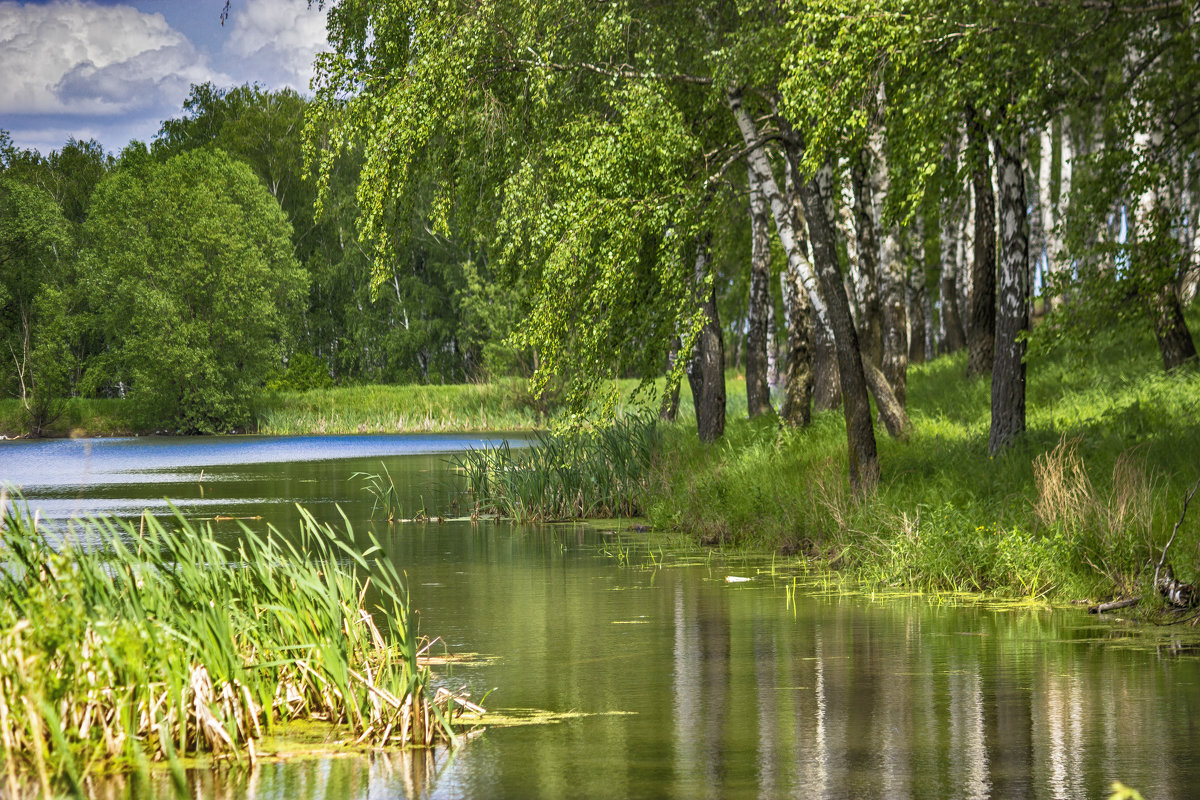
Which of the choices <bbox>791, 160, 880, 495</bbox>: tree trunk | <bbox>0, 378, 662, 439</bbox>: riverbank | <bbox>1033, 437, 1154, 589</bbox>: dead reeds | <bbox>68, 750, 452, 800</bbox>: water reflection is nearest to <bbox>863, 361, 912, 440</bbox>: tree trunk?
<bbox>791, 160, 880, 495</bbox>: tree trunk

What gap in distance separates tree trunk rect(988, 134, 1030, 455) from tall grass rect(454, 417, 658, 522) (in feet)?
22.0

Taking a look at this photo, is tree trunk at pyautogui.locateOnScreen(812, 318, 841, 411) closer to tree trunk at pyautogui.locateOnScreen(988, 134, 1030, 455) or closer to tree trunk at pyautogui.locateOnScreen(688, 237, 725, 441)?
tree trunk at pyautogui.locateOnScreen(688, 237, 725, 441)

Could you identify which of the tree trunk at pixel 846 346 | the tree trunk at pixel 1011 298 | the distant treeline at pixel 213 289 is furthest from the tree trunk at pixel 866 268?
the distant treeline at pixel 213 289

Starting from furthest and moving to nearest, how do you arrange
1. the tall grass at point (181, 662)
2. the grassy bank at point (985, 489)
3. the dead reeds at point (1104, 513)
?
1. the grassy bank at point (985, 489)
2. the dead reeds at point (1104, 513)
3. the tall grass at point (181, 662)

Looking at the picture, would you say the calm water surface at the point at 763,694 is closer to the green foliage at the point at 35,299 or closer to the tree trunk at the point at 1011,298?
the tree trunk at the point at 1011,298

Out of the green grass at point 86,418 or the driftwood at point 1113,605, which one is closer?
the driftwood at point 1113,605

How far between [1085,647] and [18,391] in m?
60.9

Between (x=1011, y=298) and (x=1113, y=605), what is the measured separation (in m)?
4.08

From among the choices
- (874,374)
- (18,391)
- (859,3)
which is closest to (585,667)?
(859,3)

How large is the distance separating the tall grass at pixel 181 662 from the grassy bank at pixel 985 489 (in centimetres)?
574

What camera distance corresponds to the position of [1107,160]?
11734 mm

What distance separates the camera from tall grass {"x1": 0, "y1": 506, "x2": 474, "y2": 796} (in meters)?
6.18

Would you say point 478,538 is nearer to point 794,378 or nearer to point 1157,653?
point 794,378

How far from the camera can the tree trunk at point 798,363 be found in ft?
60.8
